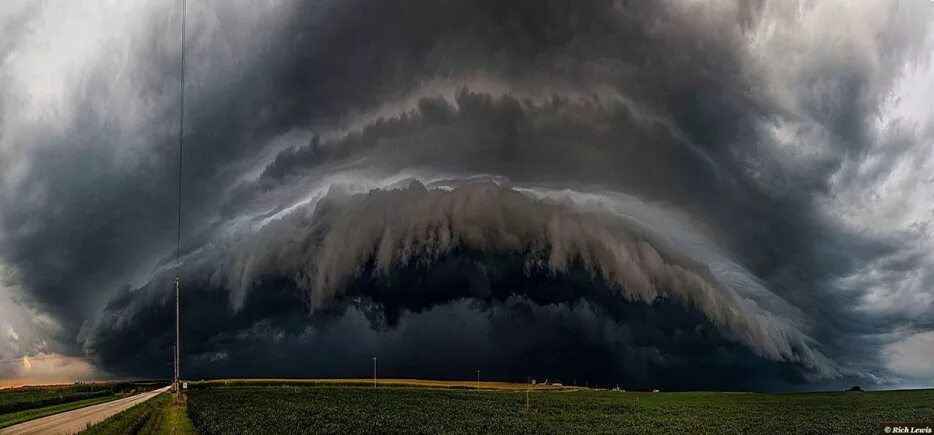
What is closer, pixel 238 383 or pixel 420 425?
pixel 420 425

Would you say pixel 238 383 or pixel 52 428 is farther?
pixel 238 383

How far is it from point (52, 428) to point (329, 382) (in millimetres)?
128979

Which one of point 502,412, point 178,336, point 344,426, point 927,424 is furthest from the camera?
point 178,336

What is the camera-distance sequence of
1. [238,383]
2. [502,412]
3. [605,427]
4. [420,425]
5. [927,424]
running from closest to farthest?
[420,425] → [605,427] → [927,424] → [502,412] → [238,383]

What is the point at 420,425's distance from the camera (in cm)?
6494

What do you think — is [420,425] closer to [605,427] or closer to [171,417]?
[605,427]

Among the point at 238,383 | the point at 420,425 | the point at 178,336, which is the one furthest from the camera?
the point at 238,383

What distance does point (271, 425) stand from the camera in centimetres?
6191

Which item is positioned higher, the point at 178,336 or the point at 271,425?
the point at 178,336

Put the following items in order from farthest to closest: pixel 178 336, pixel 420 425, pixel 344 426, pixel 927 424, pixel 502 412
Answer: pixel 178 336 → pixel 502 412 → pixel 927 424 → pixel 420 425 → pixel 344 426

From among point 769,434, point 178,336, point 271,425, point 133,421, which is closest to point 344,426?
point 271,425

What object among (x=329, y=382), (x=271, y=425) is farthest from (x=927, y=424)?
(x=329, y=382)

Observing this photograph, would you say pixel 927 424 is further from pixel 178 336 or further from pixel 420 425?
pixel 178 336

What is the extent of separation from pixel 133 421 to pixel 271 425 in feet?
52.3
